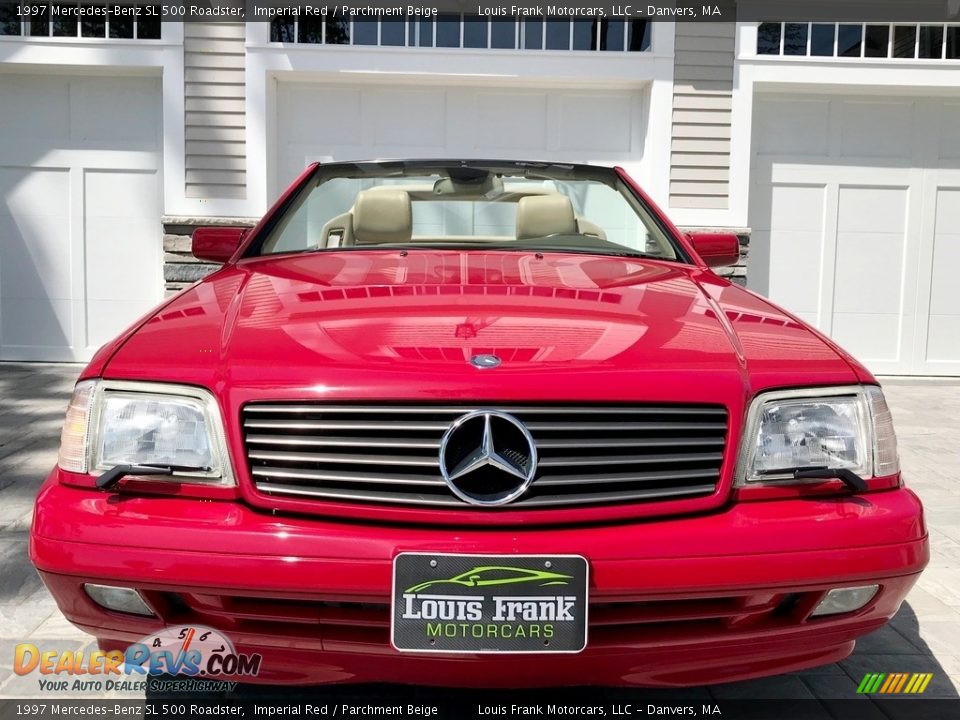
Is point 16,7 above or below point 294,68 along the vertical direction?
above

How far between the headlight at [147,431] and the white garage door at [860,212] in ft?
21.1

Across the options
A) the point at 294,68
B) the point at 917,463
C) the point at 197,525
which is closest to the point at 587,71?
the point at 294,68

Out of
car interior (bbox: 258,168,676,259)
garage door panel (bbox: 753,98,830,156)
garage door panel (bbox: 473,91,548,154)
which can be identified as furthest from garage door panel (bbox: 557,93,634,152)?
car interior (bbox: 258,168,676,259)

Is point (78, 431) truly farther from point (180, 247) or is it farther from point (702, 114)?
point (702, 114)

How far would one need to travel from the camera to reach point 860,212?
7453 mm

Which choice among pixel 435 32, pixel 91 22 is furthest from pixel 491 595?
pixel 91 22

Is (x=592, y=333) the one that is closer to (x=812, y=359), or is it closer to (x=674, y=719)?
(x=812, y=359)

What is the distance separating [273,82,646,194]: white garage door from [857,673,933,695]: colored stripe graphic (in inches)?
216

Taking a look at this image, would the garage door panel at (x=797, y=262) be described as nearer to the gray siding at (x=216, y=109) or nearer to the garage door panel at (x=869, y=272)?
the garage door panel at (x=869, y=272)

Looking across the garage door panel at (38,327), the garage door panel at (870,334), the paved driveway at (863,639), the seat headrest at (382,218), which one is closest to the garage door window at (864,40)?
the garage door panel at (870,334)

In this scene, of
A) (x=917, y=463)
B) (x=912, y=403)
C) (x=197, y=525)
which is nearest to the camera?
(x=197, y=525)

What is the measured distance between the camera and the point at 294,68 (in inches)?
274

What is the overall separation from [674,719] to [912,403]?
512cm

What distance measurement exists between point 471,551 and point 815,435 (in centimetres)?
72
